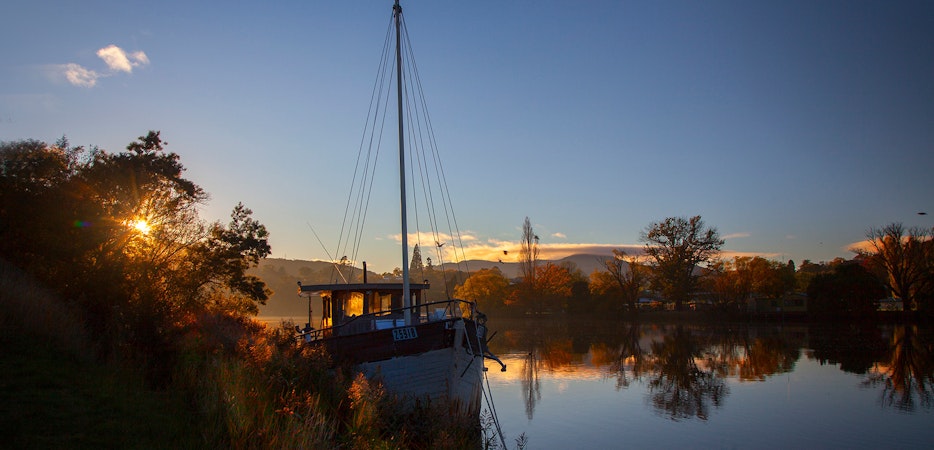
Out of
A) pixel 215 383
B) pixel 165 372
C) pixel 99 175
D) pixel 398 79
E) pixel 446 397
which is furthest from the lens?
pixel 99 175

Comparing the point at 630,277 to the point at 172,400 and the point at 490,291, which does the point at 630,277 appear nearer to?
the point at 490,291

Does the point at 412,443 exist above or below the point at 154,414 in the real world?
below

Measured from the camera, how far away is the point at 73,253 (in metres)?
21.1

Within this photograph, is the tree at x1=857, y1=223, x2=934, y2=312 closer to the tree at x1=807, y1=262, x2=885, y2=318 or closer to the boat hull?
the tree at x1=807, y1=262, x2=885, y2=318

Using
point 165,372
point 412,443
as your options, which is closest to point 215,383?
point 165,372

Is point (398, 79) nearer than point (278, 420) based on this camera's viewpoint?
No

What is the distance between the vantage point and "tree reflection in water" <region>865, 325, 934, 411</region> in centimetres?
2275

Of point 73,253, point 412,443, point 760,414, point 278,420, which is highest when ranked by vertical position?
point 73,253

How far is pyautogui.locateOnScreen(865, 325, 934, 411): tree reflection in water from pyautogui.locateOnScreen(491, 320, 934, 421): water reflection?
36mm

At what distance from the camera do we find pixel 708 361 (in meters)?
36.5

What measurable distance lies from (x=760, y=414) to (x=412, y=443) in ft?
46.1

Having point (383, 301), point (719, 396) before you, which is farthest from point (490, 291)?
point (383, 301)

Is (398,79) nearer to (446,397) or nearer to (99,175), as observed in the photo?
(446,397)

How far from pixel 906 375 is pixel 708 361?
9865 millimetres
